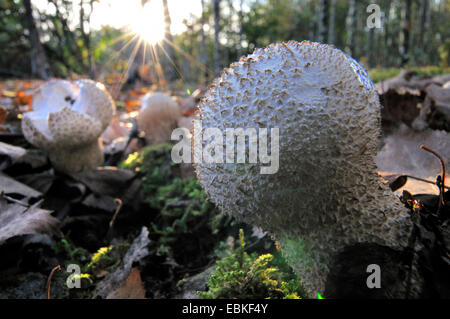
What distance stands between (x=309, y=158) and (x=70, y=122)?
1.93m

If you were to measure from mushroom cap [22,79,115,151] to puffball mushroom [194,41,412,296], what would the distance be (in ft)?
4.78

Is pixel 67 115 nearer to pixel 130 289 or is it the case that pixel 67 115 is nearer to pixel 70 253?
pixel 70 253

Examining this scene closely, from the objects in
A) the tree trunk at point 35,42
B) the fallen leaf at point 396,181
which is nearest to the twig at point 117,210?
the fallen leaf at point 396,181

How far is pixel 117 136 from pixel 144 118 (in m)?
0.88

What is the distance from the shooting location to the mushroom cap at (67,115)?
2377 millimetres

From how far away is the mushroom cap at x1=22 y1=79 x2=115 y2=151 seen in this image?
2.38 m

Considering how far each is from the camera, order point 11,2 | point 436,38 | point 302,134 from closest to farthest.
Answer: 1. point 302,134
2. point 11,2
3. point 436,38

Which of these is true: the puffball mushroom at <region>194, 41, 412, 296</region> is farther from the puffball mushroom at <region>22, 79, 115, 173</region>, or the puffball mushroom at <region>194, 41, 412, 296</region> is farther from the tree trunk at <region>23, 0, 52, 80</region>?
the tree trunk at <region>23, 0, 52, 80</region>

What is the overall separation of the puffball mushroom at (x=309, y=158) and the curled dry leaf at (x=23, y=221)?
0.81 m

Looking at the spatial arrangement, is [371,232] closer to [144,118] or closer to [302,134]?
[302,134]

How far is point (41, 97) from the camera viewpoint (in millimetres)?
2758

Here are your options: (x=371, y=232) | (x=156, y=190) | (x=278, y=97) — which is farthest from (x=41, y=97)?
(x=371, y=232)

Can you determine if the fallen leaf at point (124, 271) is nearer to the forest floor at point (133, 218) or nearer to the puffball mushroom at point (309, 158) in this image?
the forest floor at point (133, 218)

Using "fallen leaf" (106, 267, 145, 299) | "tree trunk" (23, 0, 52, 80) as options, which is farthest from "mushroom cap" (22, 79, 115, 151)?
"tree trunk" (23, 0, 52, 80)
